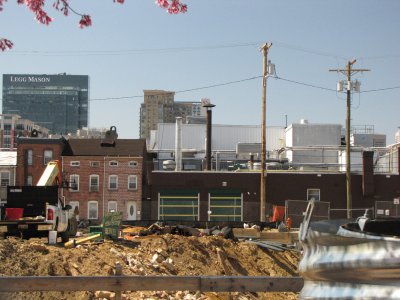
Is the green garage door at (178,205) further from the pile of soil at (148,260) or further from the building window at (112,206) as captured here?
the pile of soil at (148,260)

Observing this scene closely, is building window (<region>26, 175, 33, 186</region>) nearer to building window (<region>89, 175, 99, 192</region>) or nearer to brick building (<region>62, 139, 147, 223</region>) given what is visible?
brick building (<region>62, 139, 147, 223</region>)

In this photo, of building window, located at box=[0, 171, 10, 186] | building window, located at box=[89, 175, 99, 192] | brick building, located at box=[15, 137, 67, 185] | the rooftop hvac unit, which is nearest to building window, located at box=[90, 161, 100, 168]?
building window, located at box=[89, 175, 99, 192]

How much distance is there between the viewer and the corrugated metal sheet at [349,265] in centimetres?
325

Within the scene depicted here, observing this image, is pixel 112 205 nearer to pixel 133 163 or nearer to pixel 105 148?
pixel 133 163

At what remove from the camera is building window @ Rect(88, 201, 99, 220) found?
6669 cm

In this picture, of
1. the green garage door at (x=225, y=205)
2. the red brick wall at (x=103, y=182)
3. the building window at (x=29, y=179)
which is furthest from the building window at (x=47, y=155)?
the green garage door at (x=225, y=205)

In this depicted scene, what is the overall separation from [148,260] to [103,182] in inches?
1796

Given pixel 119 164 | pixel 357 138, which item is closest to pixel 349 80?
pixel 119 164

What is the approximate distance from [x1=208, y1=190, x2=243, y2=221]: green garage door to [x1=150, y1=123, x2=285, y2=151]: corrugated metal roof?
23.8m

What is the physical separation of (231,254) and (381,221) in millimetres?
23460

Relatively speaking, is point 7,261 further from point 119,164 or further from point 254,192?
point 119,164

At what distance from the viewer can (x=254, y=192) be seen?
6316cm

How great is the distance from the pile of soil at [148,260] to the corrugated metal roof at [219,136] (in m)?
57.0

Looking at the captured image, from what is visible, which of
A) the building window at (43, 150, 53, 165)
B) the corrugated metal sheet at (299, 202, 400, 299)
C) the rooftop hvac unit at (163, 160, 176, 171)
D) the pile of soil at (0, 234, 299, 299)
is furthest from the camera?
the rooftop hvac unit at (163, 160, 176, 171)
